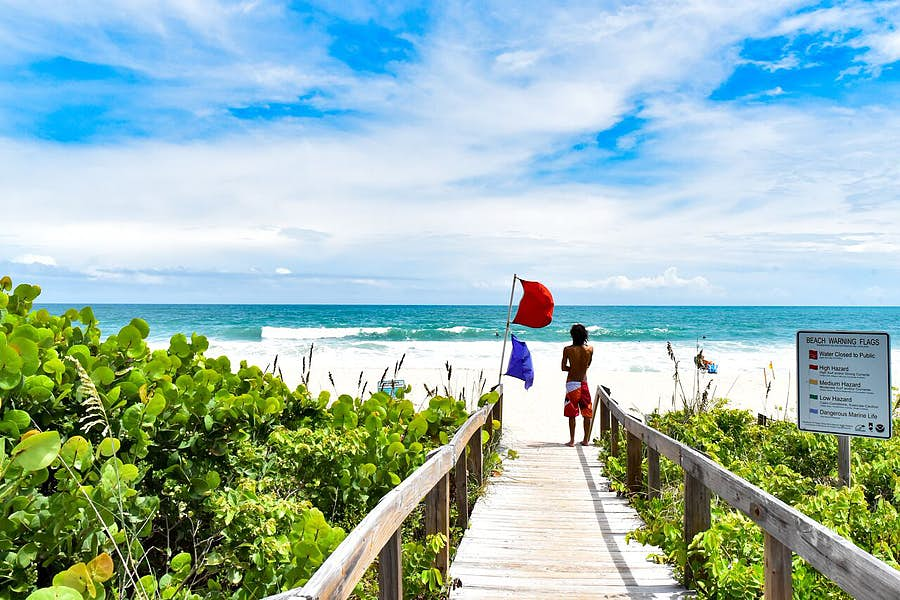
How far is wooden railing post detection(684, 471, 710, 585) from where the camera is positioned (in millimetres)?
3898

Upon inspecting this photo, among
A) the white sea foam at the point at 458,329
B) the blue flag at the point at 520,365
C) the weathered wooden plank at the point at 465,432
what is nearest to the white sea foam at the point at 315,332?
the white sea foam at the point at 458,329

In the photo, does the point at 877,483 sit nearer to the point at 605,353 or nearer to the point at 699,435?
the point at 699,435

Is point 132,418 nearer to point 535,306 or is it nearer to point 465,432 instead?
point 465,432

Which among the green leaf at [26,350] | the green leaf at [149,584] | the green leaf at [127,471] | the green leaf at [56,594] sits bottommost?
the green leaf at [149,584]

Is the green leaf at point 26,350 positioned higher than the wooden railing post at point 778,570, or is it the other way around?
the green leaf at point 26,350

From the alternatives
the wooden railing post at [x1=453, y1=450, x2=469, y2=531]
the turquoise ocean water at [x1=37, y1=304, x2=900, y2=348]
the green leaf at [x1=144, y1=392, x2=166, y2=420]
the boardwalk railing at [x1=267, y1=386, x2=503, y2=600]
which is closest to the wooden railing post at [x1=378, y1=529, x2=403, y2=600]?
the boardwalk railing at [x1=267, y1=386, x2=503, y2=600]

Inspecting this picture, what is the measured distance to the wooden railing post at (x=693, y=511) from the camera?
3.90 m

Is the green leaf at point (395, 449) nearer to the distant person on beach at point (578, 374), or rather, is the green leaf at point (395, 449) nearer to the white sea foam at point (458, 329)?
the distant person on beach at point (578, 374)

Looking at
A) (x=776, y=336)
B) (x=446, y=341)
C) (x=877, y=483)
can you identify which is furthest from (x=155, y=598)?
(x=776, y=336)

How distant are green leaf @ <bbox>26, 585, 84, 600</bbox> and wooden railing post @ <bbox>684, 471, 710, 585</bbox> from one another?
11.3 feet

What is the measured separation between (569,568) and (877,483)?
3116 mm

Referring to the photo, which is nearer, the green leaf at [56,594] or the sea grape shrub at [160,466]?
the green leaf at [56,594]

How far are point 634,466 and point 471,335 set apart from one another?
37955mm

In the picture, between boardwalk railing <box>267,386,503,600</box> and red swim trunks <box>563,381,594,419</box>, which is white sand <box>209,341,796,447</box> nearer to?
red swim trunks <box>563,381,594,419</box>
